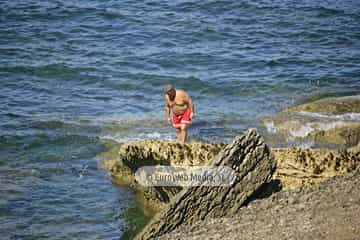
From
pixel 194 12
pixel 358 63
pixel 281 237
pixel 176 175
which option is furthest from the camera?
pixel 194 12

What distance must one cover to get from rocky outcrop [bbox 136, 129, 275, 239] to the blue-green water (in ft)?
7.48

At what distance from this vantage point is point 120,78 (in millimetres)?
21875

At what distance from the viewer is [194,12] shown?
92.2 feet

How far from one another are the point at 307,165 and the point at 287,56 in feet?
38.3

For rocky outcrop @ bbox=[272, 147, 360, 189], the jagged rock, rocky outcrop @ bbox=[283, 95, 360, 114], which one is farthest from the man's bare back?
rocky outcrop @ bbox=[283, 95, 360, 114]

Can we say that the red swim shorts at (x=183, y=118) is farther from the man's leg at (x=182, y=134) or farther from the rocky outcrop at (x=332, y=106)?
the rocky outcrop at (x=332, y=106)

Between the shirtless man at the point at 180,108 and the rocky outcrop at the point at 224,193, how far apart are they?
317 centimetres

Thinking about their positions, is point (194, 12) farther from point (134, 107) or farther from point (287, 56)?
point (134, 107)

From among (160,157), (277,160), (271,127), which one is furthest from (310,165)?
(271,127)

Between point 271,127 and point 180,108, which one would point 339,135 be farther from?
point 180,108

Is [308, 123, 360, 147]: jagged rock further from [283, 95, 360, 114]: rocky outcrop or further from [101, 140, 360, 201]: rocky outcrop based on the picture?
[101, 140, 360, 201]: rocky outcrop

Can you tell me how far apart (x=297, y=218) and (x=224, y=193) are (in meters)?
1.43

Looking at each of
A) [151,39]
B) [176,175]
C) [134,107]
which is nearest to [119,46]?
[151,39]

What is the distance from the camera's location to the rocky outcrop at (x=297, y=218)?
32.3ft
